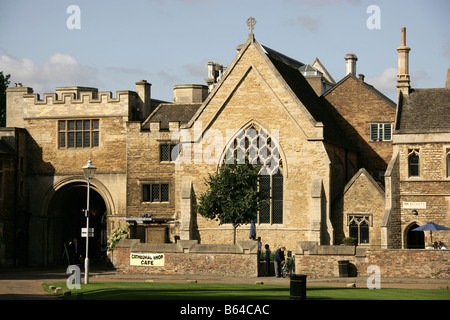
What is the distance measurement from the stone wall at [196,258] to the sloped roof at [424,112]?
1355 cm

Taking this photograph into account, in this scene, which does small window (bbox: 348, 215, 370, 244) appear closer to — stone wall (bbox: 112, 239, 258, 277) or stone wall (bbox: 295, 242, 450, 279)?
stone wall (bbox: 295, 242, 450, 279)

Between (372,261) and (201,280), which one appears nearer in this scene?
(201,280)

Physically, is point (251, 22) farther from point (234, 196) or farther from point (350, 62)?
point (350, 62)

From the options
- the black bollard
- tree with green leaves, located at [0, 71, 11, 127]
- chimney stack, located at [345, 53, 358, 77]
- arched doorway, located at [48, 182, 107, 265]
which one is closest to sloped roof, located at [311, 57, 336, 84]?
chimney stack, located at [345, 53, 358, 77]

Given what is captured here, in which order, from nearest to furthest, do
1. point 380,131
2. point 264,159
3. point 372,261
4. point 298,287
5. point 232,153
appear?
point 298,287, point 372,261, point 264,159, point 232,153, point 380,131

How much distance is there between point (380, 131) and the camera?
181ft

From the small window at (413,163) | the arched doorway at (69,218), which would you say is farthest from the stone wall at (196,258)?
the arched doorway at (69,218)

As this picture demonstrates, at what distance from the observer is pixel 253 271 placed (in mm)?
39344

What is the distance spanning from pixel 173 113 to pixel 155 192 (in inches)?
233

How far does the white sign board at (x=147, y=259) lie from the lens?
4072 centimetres

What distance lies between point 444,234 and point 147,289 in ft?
70.2

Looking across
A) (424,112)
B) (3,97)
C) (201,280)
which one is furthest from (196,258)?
(3,97)

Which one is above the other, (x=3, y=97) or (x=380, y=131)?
(x=3, y=97)

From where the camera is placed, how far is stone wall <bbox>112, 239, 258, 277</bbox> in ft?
129
